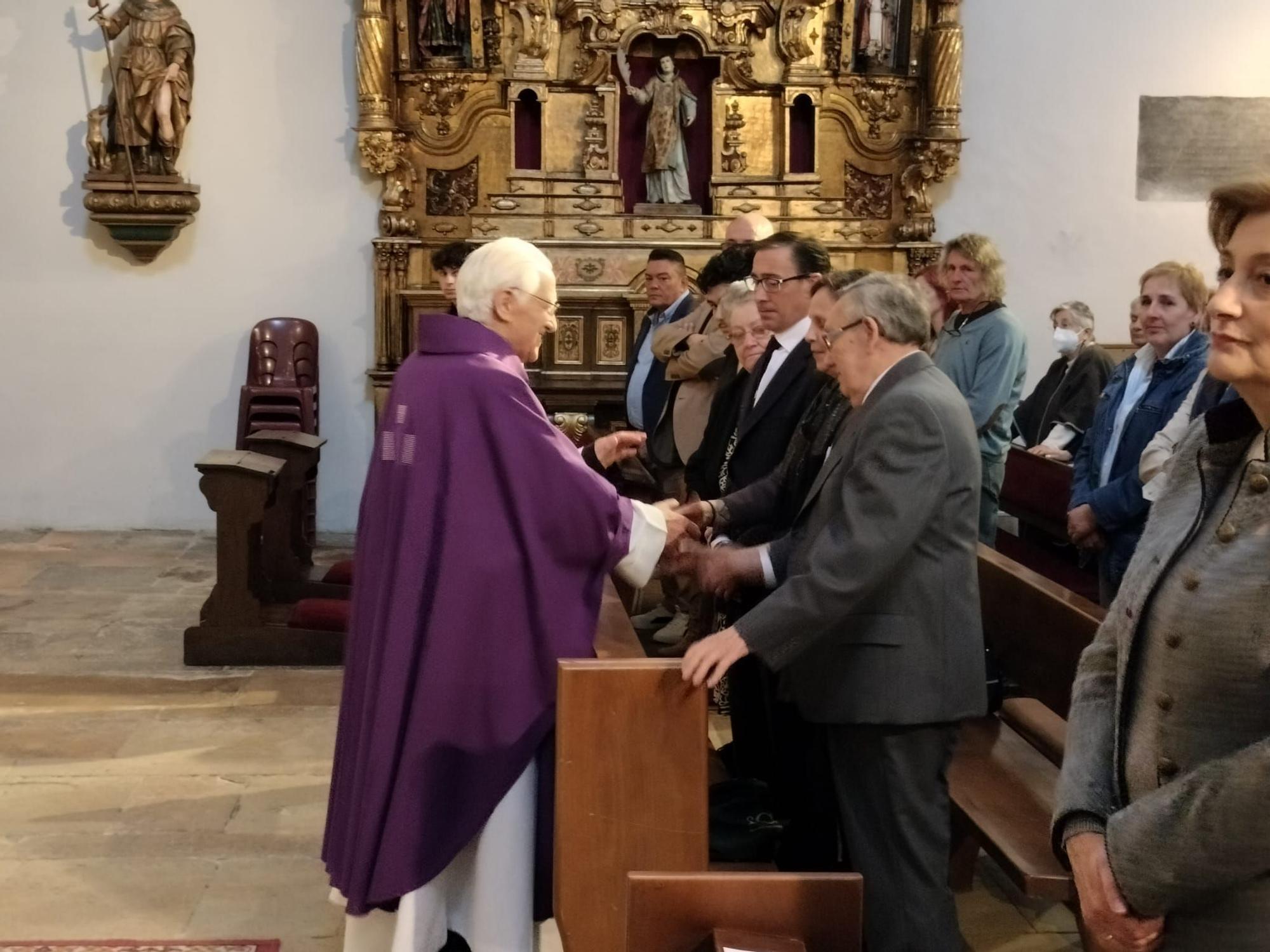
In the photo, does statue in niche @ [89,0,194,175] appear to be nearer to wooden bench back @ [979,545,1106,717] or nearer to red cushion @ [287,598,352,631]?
red cushion @ [287,598,352,631]

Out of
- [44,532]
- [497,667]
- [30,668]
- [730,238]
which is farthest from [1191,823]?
[44,532]

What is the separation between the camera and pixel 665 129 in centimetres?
845

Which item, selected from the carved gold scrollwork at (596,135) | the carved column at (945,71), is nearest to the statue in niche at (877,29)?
the carved column at (945,71)

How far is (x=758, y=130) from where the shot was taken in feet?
28.4

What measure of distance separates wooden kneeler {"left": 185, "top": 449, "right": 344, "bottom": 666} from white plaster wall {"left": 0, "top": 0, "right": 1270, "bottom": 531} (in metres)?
2.81

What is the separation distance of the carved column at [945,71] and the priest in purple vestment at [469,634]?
20.0ft

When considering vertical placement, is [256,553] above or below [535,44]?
below

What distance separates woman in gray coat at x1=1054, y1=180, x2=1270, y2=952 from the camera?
4.94 ft

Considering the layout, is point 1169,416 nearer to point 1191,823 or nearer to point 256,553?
point 1191,823

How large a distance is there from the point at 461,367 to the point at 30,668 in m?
3.60

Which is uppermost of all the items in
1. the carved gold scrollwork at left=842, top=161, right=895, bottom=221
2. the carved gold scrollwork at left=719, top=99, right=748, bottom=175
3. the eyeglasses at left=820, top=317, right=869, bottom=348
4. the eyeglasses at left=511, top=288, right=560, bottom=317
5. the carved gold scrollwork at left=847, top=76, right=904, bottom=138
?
the carved gold scrollwork at left=847, top=76, right=904, bottom=138

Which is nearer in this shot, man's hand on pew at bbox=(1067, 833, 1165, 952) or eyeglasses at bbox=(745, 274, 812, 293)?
man's hand on pew at bbox=(1067, 833, 1165, 952)

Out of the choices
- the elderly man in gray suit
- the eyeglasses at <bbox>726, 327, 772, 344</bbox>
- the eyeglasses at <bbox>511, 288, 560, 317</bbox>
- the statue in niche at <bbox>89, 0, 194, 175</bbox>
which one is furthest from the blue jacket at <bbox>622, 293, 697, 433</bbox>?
the statue in niche at <bbox>89, 0, 194, 175</bbox>

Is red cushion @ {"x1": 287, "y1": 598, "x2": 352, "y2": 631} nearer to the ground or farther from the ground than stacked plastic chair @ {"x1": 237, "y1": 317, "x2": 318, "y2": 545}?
nearer to the ground
